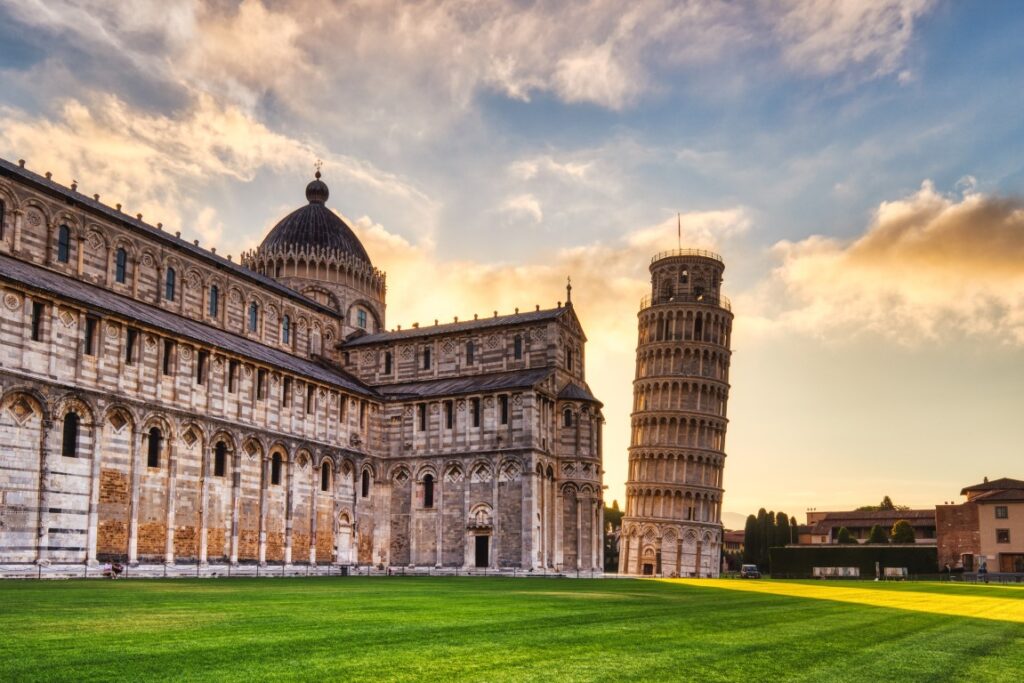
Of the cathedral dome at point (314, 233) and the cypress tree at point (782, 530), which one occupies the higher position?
the cathedral dome at point (314, 233)

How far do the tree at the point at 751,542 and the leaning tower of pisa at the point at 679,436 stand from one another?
13.7 m

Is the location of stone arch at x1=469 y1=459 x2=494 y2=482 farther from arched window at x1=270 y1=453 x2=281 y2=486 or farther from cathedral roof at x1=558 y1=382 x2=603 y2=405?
arched window at x1=270 y1=453 x2=281 y2=486

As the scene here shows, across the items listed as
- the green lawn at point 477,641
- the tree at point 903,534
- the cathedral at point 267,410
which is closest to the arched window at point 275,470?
the cathedral at point 267,410

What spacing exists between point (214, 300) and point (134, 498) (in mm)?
17584

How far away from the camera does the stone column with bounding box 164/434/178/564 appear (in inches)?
1626

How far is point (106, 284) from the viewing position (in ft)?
155

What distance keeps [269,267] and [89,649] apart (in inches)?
2323

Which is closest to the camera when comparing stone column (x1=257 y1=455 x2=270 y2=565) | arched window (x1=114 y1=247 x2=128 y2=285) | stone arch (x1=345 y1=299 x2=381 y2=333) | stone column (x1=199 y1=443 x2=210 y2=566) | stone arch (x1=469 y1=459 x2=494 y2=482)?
stone column (x1=199 y1=443 x2=210 y2=566)

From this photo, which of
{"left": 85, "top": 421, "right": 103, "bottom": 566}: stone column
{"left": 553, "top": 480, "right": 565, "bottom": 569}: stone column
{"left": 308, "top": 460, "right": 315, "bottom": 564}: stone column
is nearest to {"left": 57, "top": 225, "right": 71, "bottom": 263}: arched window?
{"left": 85, "top": 421, "right": 103, "bottom": 566}: stone column

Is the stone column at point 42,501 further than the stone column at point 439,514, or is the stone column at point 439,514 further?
the stone column at point 439,514

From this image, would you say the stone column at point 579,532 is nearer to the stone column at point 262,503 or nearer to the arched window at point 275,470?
the arched window at point 275,470

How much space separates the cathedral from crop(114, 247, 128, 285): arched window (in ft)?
0.36

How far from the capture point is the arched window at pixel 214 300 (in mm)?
54531

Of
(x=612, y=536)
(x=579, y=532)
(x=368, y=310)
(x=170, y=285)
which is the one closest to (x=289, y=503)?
(x=170, y=285)
